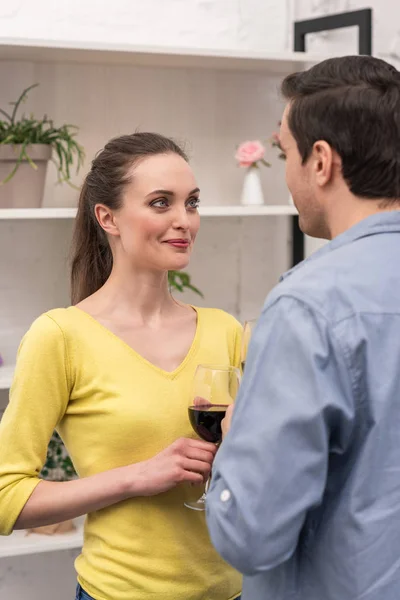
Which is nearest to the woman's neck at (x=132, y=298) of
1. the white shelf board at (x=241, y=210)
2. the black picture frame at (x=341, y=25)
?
the white shelf board at (x=241, y=210)

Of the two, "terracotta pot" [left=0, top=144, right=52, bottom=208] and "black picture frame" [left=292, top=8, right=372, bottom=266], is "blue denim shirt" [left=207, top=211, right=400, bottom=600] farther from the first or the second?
"black picture frame" [left=292, top=8, right=372, bottom=266]

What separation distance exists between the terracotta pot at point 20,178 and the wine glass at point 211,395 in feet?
4.02

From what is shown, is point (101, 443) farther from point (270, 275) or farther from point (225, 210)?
point (270, 275)

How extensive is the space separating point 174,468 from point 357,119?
62cm

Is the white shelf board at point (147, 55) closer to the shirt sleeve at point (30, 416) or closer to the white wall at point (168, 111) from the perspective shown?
the white wall at point (168, 111)

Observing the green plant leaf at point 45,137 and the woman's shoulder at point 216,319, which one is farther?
the green plant leaf at point 45,137

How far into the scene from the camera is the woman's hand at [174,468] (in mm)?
1304

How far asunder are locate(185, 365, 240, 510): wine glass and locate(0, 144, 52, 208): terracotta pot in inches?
48.3

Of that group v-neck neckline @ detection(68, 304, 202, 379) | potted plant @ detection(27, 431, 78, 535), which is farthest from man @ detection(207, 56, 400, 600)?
potted plant @ detection(27, 431, 78, 535)

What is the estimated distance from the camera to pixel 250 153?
262 cm

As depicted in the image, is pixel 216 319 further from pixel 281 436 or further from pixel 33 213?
pixel 33 213

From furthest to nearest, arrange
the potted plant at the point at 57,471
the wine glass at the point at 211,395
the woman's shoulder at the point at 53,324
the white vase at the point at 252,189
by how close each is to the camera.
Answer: the white vase at the point at 252,189
the potted plant at the point at 57,471
the woman's shoulder at the point at 53,324
the wine glass at the point at 211,395

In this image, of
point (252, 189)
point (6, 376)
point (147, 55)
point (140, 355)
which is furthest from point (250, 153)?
point (140, 355)

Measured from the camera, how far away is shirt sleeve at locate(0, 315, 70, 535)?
1.35m
